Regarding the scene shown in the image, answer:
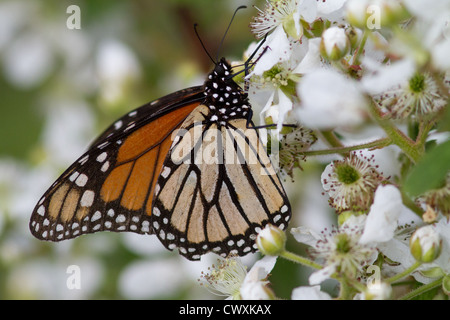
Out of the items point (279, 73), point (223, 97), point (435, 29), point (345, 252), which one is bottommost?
point (345, 252)

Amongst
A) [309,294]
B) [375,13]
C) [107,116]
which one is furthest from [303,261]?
[107,116]

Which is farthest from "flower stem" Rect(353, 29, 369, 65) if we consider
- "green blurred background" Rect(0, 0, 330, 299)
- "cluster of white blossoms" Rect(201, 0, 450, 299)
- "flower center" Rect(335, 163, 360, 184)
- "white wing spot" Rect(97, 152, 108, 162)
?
"green blurred background" Rect(0, 0, 330, 299)

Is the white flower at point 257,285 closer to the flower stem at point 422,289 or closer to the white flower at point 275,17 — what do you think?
the flower stem at point 422,289

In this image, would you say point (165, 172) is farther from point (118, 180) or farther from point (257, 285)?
point (257, 285)

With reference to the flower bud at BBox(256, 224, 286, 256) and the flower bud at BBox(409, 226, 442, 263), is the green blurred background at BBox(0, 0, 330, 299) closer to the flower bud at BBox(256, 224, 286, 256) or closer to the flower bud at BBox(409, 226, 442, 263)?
the flower bud at BBox(256, 224, 286, 256)
